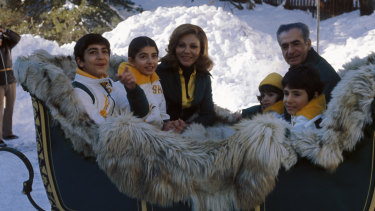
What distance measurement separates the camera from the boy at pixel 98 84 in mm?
2090

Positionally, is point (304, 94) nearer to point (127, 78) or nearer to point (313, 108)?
point (313, 108)

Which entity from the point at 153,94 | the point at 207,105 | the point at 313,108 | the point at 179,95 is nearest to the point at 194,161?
the point at 313,108

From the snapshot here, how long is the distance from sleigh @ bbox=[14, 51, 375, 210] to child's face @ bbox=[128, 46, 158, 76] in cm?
70

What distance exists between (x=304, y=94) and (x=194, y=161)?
0.73 m

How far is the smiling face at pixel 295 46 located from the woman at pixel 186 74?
55 centimetres

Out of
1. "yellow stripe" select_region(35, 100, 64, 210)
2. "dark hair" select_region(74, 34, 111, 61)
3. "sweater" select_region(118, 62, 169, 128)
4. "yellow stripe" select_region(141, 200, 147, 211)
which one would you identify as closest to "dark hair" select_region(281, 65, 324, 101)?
"sweater" select_region(118, 62, 169, 128)

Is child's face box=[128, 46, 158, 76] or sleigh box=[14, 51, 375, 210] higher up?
child's face box=[128, 46, 158, 76]

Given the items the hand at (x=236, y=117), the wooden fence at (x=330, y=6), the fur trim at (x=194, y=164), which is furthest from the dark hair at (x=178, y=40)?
the wooden fence at (x=330, y=6)

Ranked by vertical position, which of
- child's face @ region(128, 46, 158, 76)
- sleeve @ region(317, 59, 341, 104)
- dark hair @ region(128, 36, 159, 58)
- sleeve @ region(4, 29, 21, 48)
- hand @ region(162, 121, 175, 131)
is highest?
sleeve @ region(4, 29, 21, 48)

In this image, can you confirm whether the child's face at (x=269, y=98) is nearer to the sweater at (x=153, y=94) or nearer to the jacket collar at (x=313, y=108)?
the jacket collar at (x=313, y=108)

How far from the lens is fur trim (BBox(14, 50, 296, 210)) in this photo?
1.55 metres

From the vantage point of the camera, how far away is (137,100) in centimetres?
217

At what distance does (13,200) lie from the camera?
3.05 m

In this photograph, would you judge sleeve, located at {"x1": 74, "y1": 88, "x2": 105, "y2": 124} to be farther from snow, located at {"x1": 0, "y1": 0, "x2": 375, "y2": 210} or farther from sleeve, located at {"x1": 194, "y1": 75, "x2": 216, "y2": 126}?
snow, located at {"x1": 0, "y1": 0, "x2": 375, "y2": 210}
